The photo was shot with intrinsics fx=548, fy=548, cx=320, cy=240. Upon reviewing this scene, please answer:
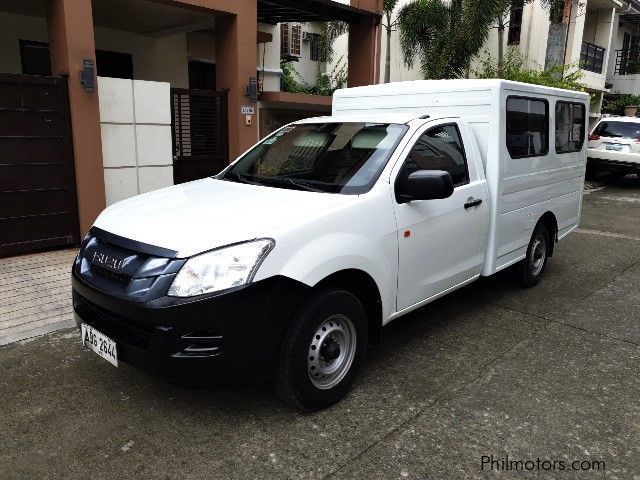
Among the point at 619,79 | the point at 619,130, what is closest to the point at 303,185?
the point at 619,130

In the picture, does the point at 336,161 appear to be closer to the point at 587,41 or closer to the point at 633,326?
the point at 633,326

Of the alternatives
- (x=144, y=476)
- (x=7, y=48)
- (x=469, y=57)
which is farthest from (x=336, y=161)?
(x=469, y=57)

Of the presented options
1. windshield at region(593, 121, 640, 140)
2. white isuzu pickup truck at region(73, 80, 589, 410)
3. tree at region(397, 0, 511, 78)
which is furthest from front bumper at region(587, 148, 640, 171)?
white isuzu pickup truck at region(73, 80, 589, 410)

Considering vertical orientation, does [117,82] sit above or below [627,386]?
above

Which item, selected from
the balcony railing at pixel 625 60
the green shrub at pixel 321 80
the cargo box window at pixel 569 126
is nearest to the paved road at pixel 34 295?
the cargo box window at pixel 569 126

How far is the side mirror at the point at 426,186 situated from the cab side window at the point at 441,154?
0.15m

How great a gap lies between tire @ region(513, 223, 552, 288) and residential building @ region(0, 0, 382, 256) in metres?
4.62

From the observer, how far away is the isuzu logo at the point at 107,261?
2961mm

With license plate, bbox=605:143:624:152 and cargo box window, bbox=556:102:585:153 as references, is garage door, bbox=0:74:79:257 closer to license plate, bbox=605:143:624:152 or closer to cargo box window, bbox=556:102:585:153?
cargo box window, bbox=556:102:585:153

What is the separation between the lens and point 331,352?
324 centimetres

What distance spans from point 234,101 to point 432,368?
228 inches

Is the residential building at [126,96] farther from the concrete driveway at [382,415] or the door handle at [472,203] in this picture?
the door handle at [472,203]

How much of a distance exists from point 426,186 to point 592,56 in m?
23.9

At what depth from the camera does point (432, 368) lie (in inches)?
151
